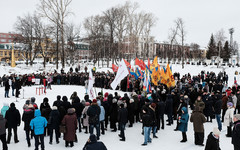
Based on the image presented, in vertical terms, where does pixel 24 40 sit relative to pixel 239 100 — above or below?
above

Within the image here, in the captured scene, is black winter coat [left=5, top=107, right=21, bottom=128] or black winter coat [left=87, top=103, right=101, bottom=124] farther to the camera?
black winter coat [left=87, top=103, right=101, bottom=124]

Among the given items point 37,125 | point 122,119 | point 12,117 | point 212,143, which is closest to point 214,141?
point 212,143

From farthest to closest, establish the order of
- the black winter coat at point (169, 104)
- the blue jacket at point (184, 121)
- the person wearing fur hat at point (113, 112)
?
the black winter coat at point (169, 104) → the person wearing fur hat at point (113, 112) → the blue jacket at point (184, 121)

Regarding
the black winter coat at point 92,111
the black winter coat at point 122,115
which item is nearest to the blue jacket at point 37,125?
the black winter coat at point 92,111

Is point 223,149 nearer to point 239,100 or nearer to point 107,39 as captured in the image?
point 239,100

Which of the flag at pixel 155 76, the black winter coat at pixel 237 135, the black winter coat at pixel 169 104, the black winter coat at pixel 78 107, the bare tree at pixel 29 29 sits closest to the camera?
the black winter coat at pixel 237 135

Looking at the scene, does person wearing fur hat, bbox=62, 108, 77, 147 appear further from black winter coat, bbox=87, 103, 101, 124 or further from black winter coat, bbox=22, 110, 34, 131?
black winter coat, bbox=22, 110, 34, 131

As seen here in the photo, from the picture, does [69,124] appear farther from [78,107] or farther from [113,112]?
[113,112]

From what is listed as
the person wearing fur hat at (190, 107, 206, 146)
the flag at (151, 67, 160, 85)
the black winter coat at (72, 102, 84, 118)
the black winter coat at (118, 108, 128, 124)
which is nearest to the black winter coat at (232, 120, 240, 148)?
the person wearing fur hat at (190, 107, 206, 146)

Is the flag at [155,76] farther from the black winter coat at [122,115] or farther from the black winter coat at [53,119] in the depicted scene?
the black winter coat at [53,119]

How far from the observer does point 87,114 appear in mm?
7969

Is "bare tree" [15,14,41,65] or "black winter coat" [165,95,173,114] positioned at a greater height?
"bare tree" [15,14,41,65]

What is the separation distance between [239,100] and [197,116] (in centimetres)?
536

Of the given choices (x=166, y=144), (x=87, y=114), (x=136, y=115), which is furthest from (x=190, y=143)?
(x=87, y=114)
